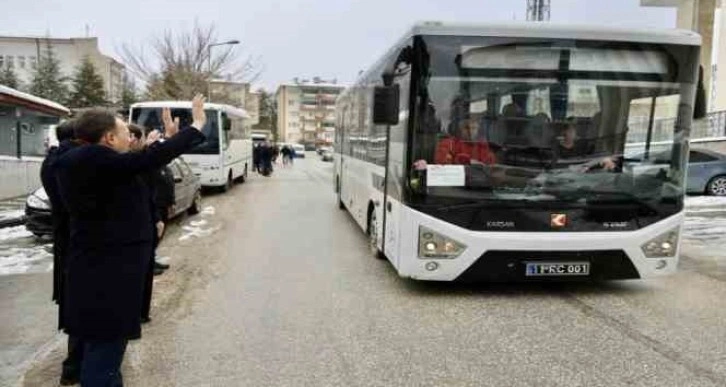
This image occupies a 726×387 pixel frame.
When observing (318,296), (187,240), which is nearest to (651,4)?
(187,240)

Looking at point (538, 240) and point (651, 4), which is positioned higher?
point (651, 4)

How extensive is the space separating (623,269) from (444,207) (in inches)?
80.3

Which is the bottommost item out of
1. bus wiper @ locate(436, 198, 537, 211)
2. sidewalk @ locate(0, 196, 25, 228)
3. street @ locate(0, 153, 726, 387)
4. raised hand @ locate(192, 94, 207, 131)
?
sidewalk @ locate(0, 196, 25, 228)

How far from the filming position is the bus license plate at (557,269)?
712 cm

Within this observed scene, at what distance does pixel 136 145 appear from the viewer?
546 cm

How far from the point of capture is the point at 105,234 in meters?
3.52

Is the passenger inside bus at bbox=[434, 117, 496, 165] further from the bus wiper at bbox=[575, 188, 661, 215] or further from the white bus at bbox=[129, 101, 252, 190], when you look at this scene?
the white bus at bbox=[129, 101, 252, 190]

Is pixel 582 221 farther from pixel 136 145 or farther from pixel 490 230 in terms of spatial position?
pixel 136 145

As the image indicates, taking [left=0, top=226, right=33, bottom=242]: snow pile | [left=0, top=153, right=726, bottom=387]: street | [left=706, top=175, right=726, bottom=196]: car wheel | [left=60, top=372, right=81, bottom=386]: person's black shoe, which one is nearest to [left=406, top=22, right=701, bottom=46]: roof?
[left=0, top=153, right=726, bottom=387]: street

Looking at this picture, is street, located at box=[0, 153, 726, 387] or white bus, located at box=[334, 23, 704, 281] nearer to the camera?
street, located at box=[0, 153, 726, 387]

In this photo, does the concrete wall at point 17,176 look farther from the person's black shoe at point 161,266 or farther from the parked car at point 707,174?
the parked car at point 707,174

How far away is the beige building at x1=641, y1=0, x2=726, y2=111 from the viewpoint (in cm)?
2719

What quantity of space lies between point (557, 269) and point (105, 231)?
497 centimetres

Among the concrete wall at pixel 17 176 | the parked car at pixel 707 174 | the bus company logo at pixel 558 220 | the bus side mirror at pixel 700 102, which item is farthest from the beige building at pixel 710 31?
the concrete wall at pixel 17 176
